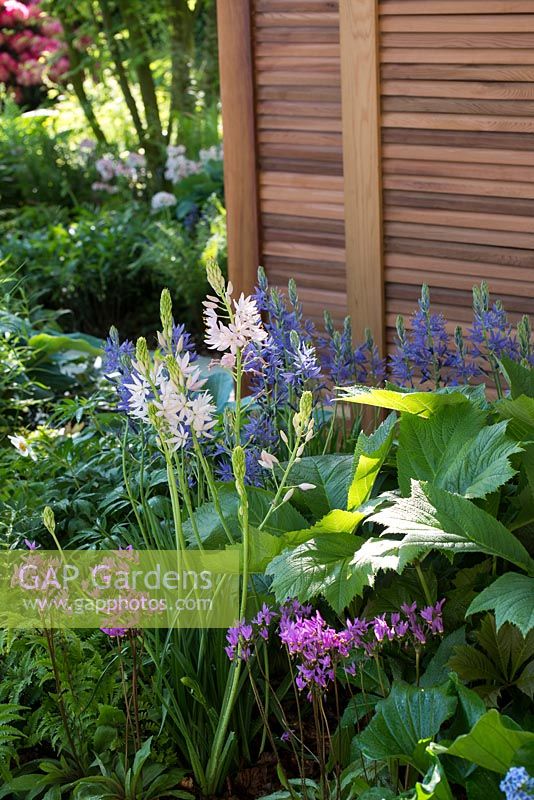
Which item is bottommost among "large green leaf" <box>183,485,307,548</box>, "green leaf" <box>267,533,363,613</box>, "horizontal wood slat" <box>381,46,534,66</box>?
"large green leaf" <box>183,485,307,548</box>

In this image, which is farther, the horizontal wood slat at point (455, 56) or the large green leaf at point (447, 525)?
the horizontal wood slat at point (455, 56)

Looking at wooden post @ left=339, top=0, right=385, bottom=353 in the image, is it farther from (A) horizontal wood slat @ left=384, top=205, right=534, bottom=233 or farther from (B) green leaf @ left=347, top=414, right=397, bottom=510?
(B) green leaf @ left=347, top=414, right=397, bottom=510

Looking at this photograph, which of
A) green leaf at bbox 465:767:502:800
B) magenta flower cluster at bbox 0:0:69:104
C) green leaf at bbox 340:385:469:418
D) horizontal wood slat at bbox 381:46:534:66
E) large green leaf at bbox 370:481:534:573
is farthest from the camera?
magenta flower cluster at bbox 0:0:69:104

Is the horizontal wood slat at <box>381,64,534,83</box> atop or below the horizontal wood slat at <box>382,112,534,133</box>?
atop

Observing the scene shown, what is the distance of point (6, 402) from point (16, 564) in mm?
1245

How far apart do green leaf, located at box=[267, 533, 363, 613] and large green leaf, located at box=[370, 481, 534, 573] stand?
105 millimetres

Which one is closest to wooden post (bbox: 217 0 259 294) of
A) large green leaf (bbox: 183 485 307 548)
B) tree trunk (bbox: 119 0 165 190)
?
large green leaf (bbox: 183 485 307 548)

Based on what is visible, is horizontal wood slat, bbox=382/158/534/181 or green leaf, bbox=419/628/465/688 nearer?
green leaf, bbox=419/628/465/688

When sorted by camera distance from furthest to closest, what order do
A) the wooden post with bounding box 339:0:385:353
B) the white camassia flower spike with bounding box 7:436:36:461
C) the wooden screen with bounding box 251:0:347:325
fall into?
1. the wooden screen with bounding box 251:0:347:325
2. the wooden post with bounding box 339:0:385:353
3. the white camassia flower spike with bounding box 7:436:36:461

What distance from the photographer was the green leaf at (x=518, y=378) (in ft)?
6.91

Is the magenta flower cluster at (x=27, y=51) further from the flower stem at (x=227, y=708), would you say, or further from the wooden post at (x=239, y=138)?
the flower stem at (x=227, y=708)

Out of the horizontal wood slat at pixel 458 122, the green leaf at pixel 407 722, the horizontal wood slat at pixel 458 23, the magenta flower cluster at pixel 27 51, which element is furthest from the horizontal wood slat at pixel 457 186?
the magenta flower cluster at pixel 27 51

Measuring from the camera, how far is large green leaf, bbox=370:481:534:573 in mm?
1698

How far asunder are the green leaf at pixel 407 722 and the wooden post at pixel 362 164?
175cm
